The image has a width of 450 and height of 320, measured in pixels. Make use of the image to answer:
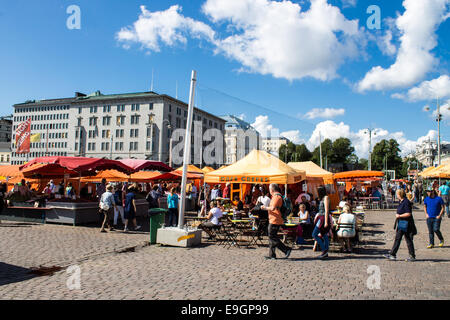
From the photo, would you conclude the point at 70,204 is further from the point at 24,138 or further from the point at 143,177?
the point at 24,138

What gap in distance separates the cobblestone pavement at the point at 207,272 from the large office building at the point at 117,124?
2458 inches

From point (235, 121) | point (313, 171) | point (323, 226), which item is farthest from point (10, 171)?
point (323, 226)

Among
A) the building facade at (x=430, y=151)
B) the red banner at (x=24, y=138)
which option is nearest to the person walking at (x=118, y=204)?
the red banner at (x=24, y=138)

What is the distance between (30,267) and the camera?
24.5 ft

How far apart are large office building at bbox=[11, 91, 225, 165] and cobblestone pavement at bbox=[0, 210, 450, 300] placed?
2458 inches

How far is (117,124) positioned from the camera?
264 ft

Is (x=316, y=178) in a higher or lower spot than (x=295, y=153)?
lower

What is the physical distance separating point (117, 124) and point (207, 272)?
78197 mm

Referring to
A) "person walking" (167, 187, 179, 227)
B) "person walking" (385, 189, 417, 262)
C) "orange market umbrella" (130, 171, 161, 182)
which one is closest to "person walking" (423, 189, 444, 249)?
"person walking" (385, 189, 417, 262)

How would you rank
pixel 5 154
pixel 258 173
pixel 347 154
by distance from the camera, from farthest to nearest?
pixel 5 154 < pixel 347 154 < pixel 258 173
